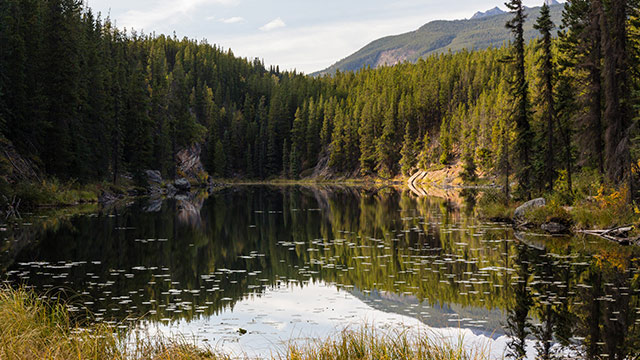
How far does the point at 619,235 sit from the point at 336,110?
124782mm

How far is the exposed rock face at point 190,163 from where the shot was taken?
100062mm


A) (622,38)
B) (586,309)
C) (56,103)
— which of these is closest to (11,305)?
(586,309)

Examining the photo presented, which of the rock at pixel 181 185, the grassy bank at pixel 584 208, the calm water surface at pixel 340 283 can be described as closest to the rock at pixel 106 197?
the rock at pixel 181 185

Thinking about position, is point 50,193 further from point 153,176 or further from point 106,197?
point 153,176

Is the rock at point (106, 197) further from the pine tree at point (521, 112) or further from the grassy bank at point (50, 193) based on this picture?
the pine tree at point (521, 112)

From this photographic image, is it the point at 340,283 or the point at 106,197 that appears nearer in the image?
the point at 340,283

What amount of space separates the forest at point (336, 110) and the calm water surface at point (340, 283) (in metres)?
9.10

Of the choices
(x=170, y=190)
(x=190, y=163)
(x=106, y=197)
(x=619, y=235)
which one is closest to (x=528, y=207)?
(x=619, y=235)

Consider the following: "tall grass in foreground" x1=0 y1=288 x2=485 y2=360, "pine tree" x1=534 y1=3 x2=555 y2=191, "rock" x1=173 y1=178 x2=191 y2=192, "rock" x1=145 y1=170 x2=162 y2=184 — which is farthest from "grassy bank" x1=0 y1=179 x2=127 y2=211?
"pine tree" x1=534 y1=3 x2=555 y2=191

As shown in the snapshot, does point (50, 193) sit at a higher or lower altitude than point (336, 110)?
lower

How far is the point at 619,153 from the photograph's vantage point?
27844mm

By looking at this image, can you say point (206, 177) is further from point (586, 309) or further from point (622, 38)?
point (586, 309)

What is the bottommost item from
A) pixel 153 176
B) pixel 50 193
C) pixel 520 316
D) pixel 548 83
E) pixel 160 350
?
pixel 520 316

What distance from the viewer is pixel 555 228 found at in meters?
30.2
